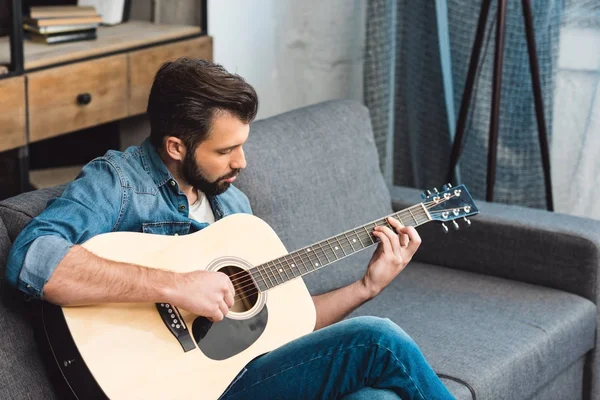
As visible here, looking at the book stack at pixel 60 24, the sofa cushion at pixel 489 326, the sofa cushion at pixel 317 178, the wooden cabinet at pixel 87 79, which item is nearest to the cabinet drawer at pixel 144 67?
the wooden cabinet at pixel 87 79

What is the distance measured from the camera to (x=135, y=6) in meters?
3.42

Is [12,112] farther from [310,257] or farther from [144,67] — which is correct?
[310,257]

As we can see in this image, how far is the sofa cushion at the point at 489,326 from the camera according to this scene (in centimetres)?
217

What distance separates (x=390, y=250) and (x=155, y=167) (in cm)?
49

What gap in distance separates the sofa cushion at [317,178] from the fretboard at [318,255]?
0.36 m

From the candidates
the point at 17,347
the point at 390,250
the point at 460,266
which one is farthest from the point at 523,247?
the point at 17,347

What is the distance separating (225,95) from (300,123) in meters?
0.66

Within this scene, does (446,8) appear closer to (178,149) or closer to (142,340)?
(178,149)

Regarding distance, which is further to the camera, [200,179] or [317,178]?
[317,178]

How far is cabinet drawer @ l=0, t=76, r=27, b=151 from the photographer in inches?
103

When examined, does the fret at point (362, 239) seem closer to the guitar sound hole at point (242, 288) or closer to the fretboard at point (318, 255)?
the fretboard at point (318, 255)

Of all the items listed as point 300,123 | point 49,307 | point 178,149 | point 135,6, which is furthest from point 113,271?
point 135,6

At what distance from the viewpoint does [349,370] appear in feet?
5.97

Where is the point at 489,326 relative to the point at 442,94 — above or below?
below
